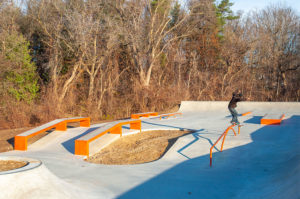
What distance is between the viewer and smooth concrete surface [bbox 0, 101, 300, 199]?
5.29 m

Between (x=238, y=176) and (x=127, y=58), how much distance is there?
21.7 meters

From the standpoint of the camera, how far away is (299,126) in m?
11.0

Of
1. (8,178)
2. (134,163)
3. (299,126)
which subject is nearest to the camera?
(8,178)

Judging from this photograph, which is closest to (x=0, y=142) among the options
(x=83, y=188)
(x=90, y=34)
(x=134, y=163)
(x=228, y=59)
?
(x=134, y=163)

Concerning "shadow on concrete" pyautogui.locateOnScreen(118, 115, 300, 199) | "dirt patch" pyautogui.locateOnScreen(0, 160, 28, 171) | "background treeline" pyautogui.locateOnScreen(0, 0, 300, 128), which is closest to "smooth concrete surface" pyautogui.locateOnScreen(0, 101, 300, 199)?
"shadow on concrete" pyautogui.locateOnScreen(118, 115, 300, 199)

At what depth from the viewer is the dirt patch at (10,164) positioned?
16.3 feet

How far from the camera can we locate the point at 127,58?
87.8ft

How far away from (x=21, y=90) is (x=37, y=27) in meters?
7.07

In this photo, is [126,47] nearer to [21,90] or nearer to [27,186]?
[21,90]

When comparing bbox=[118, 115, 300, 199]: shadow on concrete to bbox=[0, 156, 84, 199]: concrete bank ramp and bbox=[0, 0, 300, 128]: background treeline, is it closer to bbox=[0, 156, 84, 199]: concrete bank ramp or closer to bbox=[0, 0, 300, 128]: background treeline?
bbox=[0, 156, 84, 199]: concrete bank ramp

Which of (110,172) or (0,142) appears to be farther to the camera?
(0,142)

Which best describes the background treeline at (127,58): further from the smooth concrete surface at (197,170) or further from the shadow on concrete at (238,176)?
the shadow on concrete at (238,176)

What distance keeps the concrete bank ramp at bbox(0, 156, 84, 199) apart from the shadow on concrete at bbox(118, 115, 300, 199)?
3.51 feet

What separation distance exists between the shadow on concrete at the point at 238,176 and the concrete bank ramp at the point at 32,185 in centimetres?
107
